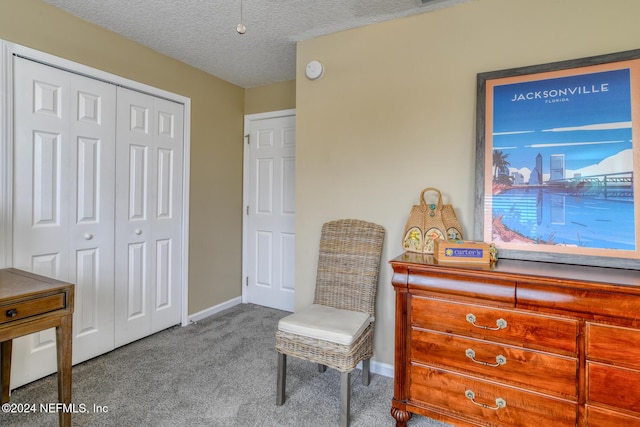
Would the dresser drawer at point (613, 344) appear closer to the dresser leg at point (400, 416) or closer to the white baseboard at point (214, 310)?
the dresser leg at point (400, 416)

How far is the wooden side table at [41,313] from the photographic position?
4.58ft

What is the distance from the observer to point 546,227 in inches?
68.5

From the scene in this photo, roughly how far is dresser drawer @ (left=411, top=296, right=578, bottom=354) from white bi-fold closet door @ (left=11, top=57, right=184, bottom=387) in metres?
2.26

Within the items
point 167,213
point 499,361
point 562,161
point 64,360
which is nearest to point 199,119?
point 167,213

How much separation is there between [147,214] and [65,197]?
613 mm

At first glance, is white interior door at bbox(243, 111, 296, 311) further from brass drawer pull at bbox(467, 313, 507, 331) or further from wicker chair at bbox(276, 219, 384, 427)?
brass drawer pull at bbox(467, 313, 507, 331)

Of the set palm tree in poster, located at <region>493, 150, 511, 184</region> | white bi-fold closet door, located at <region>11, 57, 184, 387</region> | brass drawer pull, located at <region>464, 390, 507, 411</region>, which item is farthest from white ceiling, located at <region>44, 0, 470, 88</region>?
brass drawer pull, located at <region>464, 390, 507, 411</region>

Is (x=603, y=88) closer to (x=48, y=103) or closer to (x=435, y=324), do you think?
(x=435, y=324)

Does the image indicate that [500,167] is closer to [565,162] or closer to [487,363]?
[565,162]

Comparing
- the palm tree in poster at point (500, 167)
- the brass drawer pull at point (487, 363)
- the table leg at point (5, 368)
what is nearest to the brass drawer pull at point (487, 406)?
the brass drawer pull at point (487, 363)

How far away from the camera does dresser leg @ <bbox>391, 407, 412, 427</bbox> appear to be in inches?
64.6

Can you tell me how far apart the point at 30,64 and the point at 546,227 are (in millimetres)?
3224

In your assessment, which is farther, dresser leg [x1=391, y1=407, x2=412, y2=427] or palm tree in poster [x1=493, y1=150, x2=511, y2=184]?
palm tree in poster [x1=493, y1=150, x2=511, y2=184]

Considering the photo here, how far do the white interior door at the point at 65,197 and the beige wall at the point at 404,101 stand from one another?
1469 mm
